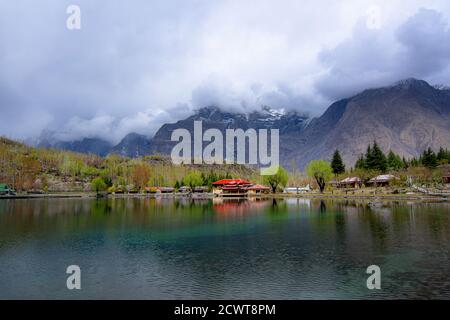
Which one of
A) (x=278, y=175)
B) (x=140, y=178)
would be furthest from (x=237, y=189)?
(x=140, y=178)

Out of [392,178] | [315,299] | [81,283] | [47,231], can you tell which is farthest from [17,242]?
[392,178]

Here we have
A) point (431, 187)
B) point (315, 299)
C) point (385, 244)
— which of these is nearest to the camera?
point (315, 299)

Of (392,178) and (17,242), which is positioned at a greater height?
(392,178)

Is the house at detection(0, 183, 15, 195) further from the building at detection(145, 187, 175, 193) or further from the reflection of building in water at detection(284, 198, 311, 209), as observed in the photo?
the reflection of building in water at detection(284, 198, 311, 209)

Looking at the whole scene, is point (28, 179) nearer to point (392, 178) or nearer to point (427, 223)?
point (392, 178)

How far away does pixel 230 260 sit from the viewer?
27906mm

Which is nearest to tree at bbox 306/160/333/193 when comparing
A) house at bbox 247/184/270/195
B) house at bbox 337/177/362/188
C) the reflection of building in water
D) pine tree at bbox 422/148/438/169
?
house at bbox 337/177/362/188

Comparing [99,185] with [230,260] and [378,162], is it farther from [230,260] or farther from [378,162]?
[230,260]

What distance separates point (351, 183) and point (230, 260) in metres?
110

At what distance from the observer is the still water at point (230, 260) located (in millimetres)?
20859

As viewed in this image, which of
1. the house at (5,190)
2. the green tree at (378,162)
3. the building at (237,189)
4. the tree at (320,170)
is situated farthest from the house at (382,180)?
the house at (5,190)

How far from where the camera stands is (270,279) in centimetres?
2286

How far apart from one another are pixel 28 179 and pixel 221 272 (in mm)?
174500
